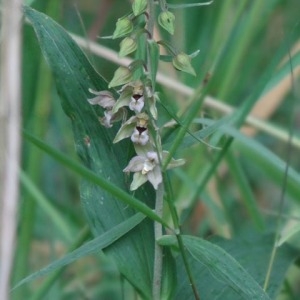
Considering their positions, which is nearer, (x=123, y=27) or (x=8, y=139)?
Result: (x=8, y=139)

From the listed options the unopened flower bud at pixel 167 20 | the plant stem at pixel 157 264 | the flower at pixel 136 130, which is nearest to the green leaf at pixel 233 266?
the plant stem at pixel 157 264

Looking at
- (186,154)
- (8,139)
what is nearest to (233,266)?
(8,139)

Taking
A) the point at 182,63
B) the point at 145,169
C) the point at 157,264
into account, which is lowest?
the point at 157,264

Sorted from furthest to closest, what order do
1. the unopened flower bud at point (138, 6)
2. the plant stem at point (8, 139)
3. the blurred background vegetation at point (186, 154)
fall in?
1. the blurred background vegetation at point (186, 154)
2. the unopened flower bud at point (138, 6)
3. the plant stem at point (8, 139)

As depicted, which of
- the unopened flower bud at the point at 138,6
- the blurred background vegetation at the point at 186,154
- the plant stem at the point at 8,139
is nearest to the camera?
the plant stem at the point at 8,139

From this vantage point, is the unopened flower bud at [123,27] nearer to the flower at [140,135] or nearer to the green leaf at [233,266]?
the flower at [140,135]

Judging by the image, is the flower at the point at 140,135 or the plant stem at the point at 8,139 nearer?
the plant stem at the point at 8,139

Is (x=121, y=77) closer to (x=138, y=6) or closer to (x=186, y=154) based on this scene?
(x=138, y=6)

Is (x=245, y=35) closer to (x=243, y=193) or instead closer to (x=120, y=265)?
(x=243, y=193)
